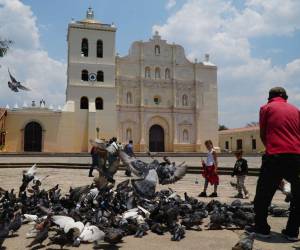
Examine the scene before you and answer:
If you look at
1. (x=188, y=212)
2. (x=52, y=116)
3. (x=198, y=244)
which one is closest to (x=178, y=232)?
(x=198, y=244)

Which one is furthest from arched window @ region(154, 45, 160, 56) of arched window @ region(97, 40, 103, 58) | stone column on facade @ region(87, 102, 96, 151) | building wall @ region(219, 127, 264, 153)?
building wall @ region(219, 127, 264, 153)

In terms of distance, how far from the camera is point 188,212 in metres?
5.48

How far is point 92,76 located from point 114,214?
105ft

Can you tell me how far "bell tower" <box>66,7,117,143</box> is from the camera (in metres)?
35.2

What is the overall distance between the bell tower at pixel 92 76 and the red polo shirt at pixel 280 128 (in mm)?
30957

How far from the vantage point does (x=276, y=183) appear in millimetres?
4297

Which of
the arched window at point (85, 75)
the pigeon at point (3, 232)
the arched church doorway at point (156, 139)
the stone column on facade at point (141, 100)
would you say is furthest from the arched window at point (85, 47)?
the pigeon at point (3, 232)

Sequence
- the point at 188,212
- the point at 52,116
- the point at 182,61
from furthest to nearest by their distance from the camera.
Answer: the point at 182,61 → the point at 52,116 → the point at 188,212

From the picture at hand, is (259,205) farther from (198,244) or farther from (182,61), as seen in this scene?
(182,61)

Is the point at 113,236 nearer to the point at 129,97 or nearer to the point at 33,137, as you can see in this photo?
the point at 33,137

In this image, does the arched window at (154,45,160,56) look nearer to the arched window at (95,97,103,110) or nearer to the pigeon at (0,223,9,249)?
the arched window at (95,97,103,110)

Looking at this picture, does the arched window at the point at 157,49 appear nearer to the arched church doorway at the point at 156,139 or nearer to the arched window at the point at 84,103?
the arched church doorway at the point at 156,139

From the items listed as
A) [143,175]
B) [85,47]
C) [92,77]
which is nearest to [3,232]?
[143,175]

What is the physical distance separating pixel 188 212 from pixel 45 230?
2.28m
